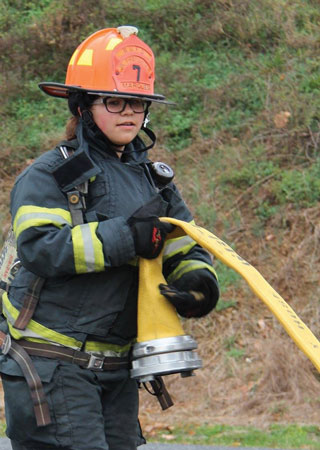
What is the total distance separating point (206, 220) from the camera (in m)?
7.67

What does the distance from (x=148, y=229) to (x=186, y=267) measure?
39 cm

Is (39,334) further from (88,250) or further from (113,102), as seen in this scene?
(113,102)

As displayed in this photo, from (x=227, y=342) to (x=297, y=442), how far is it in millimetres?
1420

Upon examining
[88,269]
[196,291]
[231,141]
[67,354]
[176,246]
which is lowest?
[231,141]

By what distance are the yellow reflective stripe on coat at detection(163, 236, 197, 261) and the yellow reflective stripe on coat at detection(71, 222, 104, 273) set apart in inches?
20.0

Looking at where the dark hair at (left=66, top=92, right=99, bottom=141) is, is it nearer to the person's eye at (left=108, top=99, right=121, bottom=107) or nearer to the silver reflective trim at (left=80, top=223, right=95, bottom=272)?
the person's eye at (left=108, top=99, right=121, bottom=107)

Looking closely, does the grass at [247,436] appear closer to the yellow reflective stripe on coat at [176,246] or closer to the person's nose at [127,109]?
the yellow reflective stripe on coat at [176,246]

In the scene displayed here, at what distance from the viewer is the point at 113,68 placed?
10.6 feet

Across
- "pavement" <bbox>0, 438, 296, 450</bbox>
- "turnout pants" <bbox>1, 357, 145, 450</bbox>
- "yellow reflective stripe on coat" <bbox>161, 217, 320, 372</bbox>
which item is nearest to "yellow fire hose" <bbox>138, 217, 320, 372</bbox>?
"yellow reflective stripe on coat" <bbox>161, 217, 320, 372</bbox>

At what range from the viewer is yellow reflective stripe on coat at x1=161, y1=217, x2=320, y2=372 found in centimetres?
290

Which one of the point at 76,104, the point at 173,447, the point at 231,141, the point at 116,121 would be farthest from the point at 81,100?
the point at 231,141

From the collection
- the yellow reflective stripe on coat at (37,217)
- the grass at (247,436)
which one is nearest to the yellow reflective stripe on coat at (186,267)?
the yellow reflective stripe on coat at (37,217)

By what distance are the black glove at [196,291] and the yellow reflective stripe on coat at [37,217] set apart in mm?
500

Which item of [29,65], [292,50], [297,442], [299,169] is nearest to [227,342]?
[297,442]
